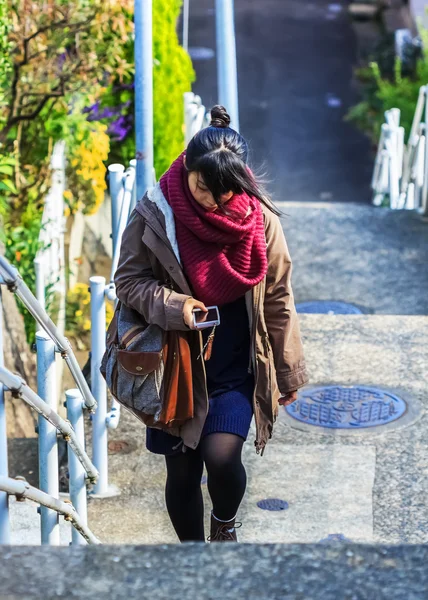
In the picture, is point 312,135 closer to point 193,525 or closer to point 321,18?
point 321,18

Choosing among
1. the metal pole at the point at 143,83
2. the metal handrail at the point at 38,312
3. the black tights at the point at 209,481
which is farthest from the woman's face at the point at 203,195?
the metal pole at the point at 143,83

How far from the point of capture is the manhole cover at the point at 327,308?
21.3 feet

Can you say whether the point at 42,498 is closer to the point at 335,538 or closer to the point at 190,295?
the point at 190,295

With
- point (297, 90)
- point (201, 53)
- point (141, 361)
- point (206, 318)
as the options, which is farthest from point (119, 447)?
point (201, 53)

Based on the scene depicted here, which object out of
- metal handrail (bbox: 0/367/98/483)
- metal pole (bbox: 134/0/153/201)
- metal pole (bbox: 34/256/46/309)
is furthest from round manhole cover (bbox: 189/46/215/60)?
metal handrail (bbox: 0/367/98/483)

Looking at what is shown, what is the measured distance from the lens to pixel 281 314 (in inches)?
132

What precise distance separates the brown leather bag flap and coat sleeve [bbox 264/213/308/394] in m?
0.40

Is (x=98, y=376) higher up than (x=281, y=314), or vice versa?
(x=281, y=314)

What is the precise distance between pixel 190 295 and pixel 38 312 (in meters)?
0.46

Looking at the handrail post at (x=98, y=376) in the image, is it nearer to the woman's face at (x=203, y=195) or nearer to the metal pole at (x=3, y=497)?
the woman's face at (x=203, y=195)

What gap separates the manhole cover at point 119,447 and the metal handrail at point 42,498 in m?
1.09

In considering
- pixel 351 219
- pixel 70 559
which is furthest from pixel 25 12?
pixel 70 559

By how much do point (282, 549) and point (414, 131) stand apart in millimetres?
7747

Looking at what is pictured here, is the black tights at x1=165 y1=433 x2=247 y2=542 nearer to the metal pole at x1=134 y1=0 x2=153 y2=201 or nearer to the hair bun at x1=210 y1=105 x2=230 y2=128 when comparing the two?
the hair bun at x1=210 y1=105 x2=230 y2=128
